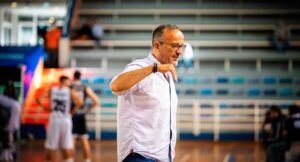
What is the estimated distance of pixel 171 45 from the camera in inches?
199

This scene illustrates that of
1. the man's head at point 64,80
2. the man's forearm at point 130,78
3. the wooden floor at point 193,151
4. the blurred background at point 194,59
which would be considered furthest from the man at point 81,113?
the man's forearm at point 130,78

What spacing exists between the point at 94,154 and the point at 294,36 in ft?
33.1

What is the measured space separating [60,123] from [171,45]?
7.78 m

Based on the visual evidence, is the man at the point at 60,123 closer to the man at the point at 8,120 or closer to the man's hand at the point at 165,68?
the man at the point at 8,120

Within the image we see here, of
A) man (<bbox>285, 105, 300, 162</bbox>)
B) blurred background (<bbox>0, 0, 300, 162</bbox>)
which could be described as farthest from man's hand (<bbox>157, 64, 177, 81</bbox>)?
blurred background (<bbox>0, 0, 300, 162</bbox>)

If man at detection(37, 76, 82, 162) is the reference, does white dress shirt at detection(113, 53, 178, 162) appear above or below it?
above

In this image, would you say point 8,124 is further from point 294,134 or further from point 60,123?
point 294,134

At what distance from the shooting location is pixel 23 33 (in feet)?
99.7

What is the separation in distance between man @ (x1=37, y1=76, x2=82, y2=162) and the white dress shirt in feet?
24.8

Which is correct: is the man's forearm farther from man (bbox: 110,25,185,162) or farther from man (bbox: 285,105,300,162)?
man (bbox: 285,105,300,162)

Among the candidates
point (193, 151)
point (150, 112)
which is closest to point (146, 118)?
point (150, 112)

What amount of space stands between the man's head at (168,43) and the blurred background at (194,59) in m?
15.8

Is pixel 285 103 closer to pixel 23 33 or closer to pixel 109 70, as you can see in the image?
pixel 109 70

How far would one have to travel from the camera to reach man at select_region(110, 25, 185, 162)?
504 cm
